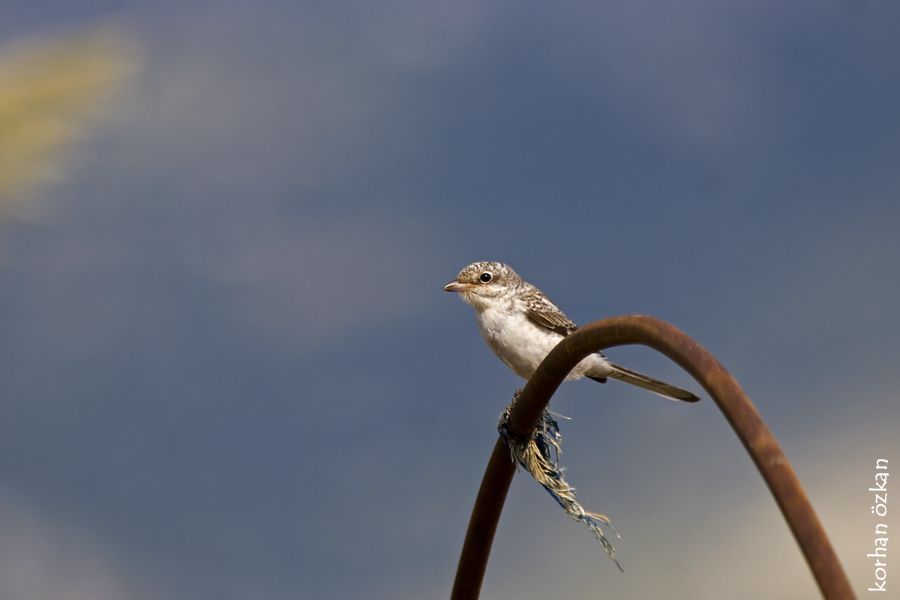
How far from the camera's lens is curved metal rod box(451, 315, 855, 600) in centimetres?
311

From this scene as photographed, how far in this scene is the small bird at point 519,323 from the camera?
661 cm

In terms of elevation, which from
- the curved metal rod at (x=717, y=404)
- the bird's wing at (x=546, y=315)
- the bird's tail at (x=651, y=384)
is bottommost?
the curved metal rod at (x=717, y=404)

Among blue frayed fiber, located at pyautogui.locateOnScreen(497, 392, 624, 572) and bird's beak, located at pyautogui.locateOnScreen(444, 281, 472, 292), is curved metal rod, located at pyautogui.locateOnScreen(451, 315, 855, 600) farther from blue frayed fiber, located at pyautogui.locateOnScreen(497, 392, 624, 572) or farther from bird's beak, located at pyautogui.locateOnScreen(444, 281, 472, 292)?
bird's beak, located at pyautogui.locateOnScreen(444, 281, 472, 292)

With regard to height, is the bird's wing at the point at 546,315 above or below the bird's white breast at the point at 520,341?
above

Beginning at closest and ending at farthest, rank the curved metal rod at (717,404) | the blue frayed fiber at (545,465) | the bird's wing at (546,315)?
the curved metal rod at (717,404) < the blue frayed fiber at (545,465) < the bird's wing at (546,315)

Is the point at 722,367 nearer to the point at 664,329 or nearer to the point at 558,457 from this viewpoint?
the point at 664,329

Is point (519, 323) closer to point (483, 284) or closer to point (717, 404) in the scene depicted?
point (483, 284)

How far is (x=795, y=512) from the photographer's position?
3.18m

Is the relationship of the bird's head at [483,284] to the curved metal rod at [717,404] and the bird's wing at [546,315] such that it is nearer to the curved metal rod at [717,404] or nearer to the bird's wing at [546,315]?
the bird's wing at [546,315]

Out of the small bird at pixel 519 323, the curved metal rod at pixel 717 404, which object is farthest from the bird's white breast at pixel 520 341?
the curved metal rod at pixel 717 404

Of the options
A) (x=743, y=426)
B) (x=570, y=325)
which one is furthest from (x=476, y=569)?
(x=570, y=325)

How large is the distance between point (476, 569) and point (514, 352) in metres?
1.95

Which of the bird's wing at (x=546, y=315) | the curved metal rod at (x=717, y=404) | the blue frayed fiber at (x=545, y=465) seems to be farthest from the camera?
the bird's wing at (x=546, y=315)

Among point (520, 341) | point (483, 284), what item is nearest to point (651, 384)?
point (520, 341)
